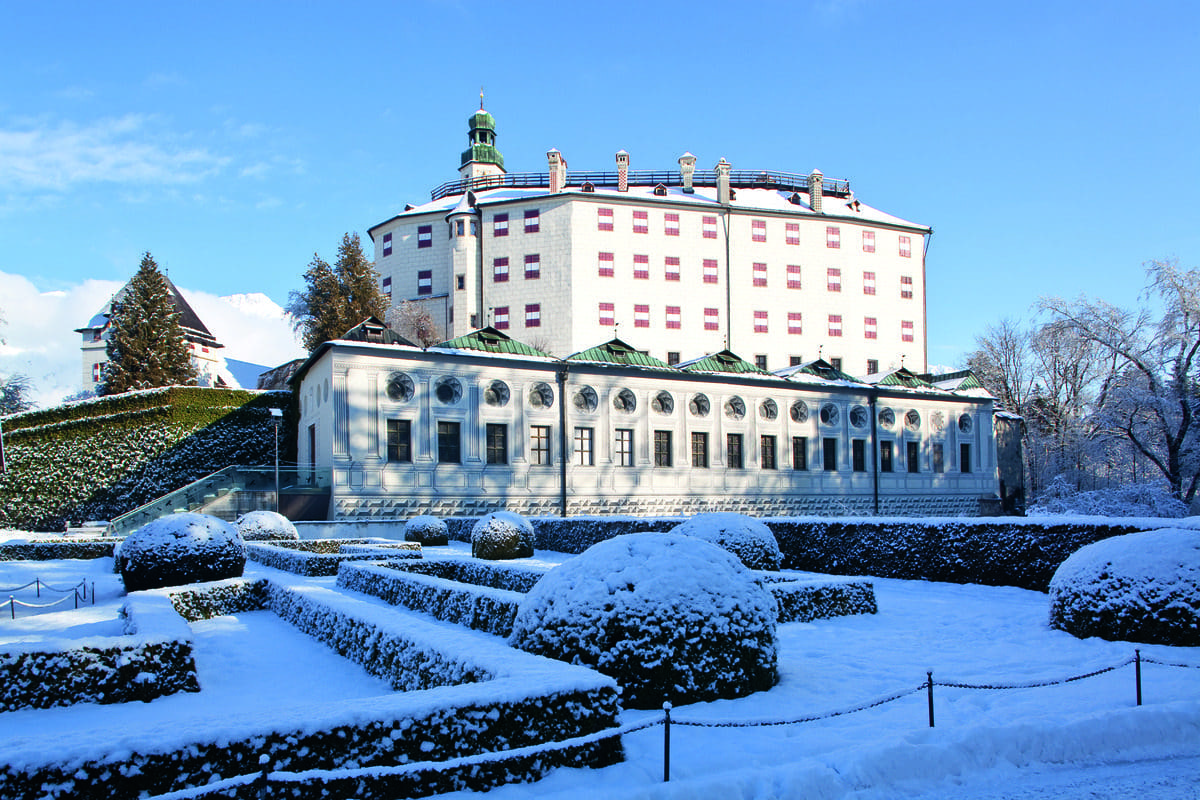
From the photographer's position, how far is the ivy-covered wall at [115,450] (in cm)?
3008

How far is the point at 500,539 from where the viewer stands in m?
20.8

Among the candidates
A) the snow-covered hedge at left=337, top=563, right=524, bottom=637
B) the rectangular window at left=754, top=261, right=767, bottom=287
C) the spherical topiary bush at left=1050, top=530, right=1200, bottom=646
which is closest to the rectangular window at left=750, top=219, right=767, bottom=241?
the rectangular window at left=754, top=261, right=767, bottom=287

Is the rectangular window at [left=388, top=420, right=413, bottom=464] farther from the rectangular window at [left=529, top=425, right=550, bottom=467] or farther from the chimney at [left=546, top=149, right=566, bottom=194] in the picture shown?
the chimney at [left=546, top=149, right=566, bottom=194]

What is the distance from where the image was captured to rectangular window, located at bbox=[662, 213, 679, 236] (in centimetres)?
5422

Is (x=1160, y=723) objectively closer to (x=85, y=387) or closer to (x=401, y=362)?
(x=401, y=362)

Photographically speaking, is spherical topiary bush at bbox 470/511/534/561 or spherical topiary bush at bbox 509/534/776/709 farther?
spherical topiary bush at bbox 470/511/534/561

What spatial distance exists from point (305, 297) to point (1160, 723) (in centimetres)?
4937

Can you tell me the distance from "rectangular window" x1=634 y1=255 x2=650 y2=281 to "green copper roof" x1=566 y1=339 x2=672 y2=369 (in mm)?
20068

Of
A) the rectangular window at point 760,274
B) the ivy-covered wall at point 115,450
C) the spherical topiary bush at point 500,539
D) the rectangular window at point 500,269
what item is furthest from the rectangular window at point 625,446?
the rectangular window at point 760,274

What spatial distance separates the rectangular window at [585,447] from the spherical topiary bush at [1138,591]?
2247 centimetres

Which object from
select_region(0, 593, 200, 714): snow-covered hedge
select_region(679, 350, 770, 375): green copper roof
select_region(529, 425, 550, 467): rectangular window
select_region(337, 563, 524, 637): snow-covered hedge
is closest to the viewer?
select_region(0, 593, 200, 714): snow-covered hedge

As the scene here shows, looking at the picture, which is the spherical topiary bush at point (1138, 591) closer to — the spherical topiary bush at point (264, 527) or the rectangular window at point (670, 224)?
the spherical topiary bush at point (264, 527)

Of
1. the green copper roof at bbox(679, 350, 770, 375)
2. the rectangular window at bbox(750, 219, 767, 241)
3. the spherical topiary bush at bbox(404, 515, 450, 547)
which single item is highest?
the rectangular window at bbox(750, 219, 767, 241)

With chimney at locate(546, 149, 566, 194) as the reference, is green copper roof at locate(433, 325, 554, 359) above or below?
below
